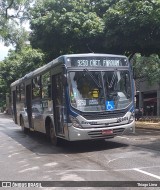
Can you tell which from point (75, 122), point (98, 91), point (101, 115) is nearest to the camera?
point (75, 122)

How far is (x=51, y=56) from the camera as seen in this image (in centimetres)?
2675

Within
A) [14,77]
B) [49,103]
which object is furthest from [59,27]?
[14,77]

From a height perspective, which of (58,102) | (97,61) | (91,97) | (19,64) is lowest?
(58,102)

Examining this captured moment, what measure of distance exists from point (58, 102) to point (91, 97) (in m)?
1.45

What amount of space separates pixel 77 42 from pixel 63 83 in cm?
1141

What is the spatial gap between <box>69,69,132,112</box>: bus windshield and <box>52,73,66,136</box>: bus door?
0.58m

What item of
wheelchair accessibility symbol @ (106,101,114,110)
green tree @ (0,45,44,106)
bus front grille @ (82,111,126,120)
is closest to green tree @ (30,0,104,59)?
wheelchair accessibility symbol @ (106,101,114,110)

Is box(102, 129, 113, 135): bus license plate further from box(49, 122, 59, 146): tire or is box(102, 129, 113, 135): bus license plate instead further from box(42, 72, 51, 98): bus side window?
box(42, 72, 51, 98): bus side window

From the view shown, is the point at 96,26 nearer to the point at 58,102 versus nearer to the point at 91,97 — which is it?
the point at 58,102

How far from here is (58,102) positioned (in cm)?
1373

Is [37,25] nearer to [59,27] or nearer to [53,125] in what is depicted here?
[59,27]

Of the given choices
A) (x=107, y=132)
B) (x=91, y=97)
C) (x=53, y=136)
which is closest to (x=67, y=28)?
(x=53, y=136)

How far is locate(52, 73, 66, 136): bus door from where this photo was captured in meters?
13.2

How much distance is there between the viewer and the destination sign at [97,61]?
1304cm
